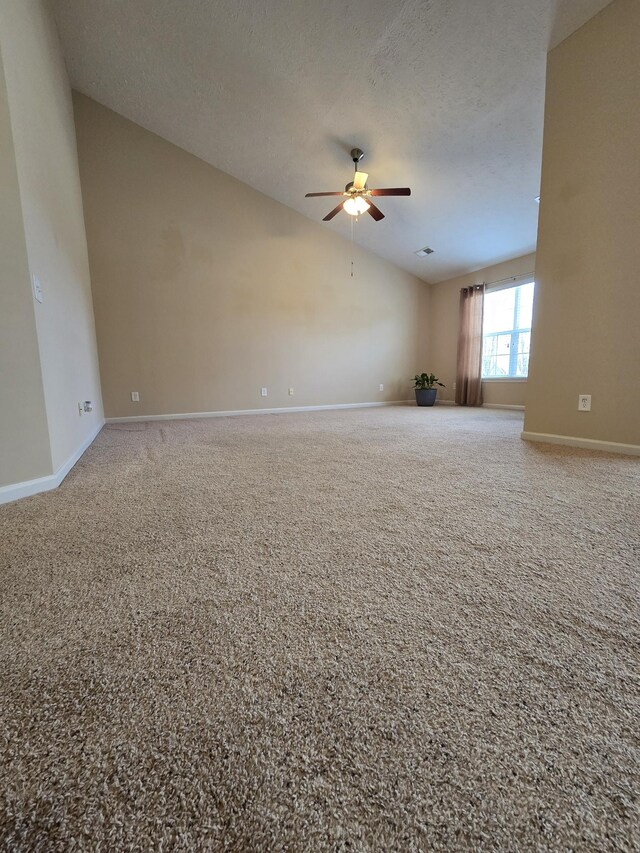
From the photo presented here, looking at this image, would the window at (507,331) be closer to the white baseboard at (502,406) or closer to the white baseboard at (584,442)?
the white baseboard at (502,406)

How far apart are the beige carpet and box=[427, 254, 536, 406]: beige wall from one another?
A: 174 inches

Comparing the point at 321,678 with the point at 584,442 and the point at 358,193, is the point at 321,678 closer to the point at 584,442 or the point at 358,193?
the point at 584,442

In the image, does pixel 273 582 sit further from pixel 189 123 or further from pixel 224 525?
pixel 189 123

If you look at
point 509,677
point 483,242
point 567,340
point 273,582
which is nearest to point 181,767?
point 273,582

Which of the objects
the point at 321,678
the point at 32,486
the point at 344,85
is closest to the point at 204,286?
the point at 344,85

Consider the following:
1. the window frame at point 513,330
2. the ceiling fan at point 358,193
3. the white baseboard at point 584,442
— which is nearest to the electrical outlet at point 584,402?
the white baseboard at point 584,442

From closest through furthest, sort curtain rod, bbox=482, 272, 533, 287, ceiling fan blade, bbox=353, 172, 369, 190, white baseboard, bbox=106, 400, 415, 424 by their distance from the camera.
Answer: ceiling fan blade, bbox=353, 172, 369, 190 < white baseboard, bbox=106, 400, 415, 424 < curtain rod, bbox=482, 272, 533, 287

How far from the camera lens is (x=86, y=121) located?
3367mm

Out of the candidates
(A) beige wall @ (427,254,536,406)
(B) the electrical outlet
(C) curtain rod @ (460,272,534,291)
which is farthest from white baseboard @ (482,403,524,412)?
(B) the electrical outlet

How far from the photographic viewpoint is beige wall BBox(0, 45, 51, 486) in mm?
1320

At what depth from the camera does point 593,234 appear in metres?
2.03

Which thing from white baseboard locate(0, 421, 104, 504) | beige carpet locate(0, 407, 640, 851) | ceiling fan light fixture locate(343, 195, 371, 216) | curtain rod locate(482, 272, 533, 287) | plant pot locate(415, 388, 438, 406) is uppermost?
ceiling fan light fixture locate(343, 195, 371, 216)

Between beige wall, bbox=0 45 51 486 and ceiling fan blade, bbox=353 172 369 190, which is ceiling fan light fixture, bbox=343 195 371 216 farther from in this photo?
beige wall, bbox=0 45 51 486

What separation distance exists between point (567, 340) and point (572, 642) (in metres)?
2.22
